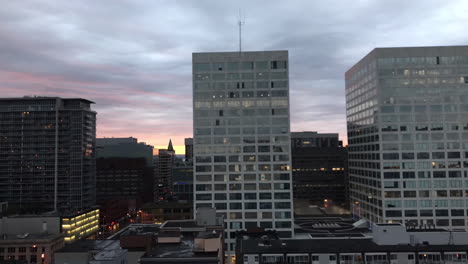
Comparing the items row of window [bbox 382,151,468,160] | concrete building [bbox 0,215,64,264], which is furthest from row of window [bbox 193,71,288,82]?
concrete building [bbox 0,215,64,264]

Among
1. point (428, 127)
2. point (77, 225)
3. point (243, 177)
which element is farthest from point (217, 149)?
point (77, 225)

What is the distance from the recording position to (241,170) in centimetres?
12700

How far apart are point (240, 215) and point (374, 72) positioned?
224 ft

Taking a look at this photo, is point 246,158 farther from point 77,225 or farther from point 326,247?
point 77,225

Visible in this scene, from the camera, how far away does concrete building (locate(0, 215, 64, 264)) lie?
4333 inches

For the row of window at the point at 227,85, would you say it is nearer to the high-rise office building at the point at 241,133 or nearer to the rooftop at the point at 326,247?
the high-rise office building at the point at 241,133

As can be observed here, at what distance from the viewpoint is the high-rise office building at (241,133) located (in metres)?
125

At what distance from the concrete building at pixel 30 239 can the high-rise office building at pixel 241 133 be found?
148 feet

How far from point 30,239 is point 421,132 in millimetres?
129907

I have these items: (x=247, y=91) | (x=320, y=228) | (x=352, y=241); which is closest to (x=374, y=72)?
(x=247, y=91)

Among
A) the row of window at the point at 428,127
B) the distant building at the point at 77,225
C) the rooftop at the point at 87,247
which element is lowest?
the distant building at the point at 77,225

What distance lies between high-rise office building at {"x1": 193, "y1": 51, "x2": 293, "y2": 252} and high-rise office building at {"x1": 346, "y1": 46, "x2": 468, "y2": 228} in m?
34.6

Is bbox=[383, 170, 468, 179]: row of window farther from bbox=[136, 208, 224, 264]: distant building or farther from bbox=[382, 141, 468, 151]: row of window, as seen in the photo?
bbox=[136, 208, 224, 264]: distant building

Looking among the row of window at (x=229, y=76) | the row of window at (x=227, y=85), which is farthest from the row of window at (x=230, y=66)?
the row of window at (x=227, y=85)
